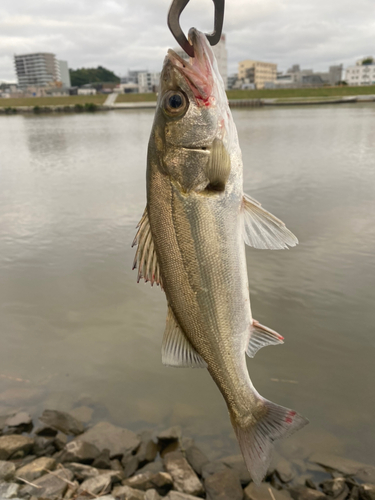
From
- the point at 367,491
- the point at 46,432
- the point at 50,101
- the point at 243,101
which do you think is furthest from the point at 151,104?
the point at 367,491

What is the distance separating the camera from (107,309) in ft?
22.5

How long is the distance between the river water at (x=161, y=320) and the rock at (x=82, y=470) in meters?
0.76

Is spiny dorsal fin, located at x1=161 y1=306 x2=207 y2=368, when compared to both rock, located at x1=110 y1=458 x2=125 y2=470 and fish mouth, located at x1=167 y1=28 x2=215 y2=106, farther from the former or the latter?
rock, located at x1=110 y1=458 x2=125 y2=470

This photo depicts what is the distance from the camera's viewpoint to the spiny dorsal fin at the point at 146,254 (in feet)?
7.31

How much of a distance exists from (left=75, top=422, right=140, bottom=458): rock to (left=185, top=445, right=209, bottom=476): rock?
590 mm

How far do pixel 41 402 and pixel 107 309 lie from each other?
216 centimetres

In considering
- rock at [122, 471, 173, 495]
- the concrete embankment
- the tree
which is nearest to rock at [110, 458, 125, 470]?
rock at [122, 471, 173, 495]

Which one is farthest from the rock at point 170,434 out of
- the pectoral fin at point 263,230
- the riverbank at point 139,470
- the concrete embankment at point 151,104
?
the concrete embankment at point 151,104

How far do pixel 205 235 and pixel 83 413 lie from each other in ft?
11.9

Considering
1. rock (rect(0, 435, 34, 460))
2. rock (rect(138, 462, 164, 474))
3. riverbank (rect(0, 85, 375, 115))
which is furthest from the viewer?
riverbank (rect(0, 85, 375, 115))

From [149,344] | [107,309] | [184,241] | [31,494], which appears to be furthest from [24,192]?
[184,241]

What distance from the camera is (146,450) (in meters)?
4.22

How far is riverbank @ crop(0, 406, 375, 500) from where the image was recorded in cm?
359

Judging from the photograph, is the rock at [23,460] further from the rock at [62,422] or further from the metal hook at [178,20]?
the metal hook at [178,20]
